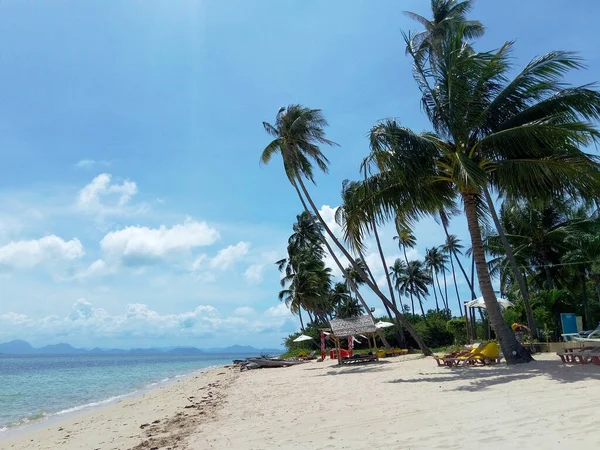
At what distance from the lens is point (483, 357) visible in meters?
13.3

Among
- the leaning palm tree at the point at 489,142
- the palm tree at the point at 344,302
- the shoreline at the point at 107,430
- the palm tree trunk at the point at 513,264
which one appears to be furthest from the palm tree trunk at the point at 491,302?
the palm tree at the point at 344,302

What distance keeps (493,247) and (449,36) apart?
55.2 ft

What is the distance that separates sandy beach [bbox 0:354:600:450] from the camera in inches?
213

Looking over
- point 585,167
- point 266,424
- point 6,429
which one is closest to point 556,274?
point 585,167

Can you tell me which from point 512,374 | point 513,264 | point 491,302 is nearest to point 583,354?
point 512,374

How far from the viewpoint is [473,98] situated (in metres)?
12.5

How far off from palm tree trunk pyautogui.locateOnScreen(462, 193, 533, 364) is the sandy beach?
19.8 inches

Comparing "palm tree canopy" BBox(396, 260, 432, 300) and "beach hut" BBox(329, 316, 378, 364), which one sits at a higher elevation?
"palm tree canopy" BBox(396, 260, 432, 300)

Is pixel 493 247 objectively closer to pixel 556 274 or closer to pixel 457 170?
pixel 556 274

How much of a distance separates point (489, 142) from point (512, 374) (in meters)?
5.46

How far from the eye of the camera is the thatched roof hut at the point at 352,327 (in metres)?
23.2

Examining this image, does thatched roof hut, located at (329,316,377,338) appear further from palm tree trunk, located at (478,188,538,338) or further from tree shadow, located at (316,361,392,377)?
palm tree trunk, located at (478,188,538,338)

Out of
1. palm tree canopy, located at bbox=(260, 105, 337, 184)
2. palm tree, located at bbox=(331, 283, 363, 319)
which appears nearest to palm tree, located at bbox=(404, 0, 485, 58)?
palm tree canopy, located at bbox=(260, 105, 337, 184)

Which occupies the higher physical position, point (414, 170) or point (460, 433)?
point (414, 170)
